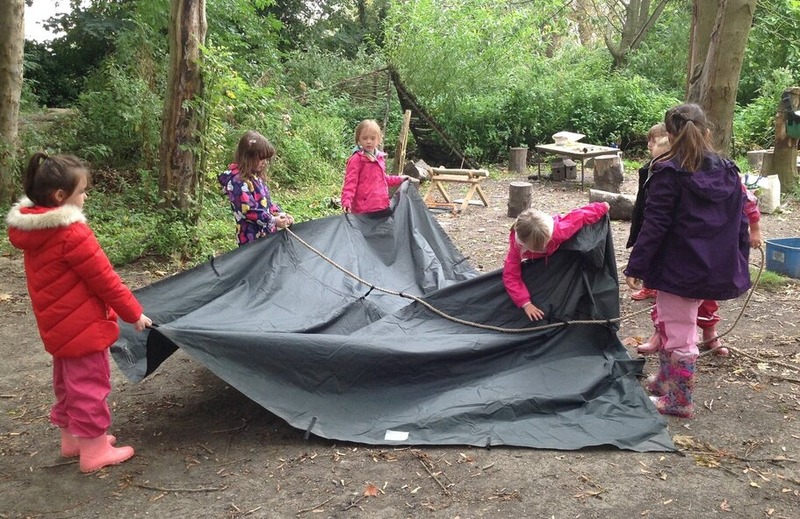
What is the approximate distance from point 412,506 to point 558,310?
149 centimetres

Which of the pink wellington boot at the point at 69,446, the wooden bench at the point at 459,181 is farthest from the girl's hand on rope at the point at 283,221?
the wooden bench at the point at 459,181

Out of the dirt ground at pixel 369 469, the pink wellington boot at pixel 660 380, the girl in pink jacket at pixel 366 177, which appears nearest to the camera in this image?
the dirt ground at pixel 369 469

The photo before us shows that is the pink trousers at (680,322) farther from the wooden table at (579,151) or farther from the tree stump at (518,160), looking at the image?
the tree stump at (518,160)

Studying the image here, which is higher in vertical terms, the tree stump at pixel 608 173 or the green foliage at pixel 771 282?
the tree stump at pixel 608 173

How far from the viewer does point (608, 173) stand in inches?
431

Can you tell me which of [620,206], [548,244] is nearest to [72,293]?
[548,244]

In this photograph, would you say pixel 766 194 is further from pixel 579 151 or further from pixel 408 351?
pixel 408 351

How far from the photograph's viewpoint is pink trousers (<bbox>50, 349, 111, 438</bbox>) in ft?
9.95

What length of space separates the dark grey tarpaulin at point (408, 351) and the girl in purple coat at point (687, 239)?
1.05 ft

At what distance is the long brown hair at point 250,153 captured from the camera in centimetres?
446

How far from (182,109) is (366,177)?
84.4 inches

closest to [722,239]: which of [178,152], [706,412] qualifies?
[706,412]

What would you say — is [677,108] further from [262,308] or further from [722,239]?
[262,308]

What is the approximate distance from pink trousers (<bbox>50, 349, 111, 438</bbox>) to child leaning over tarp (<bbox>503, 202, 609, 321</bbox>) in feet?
6.74
